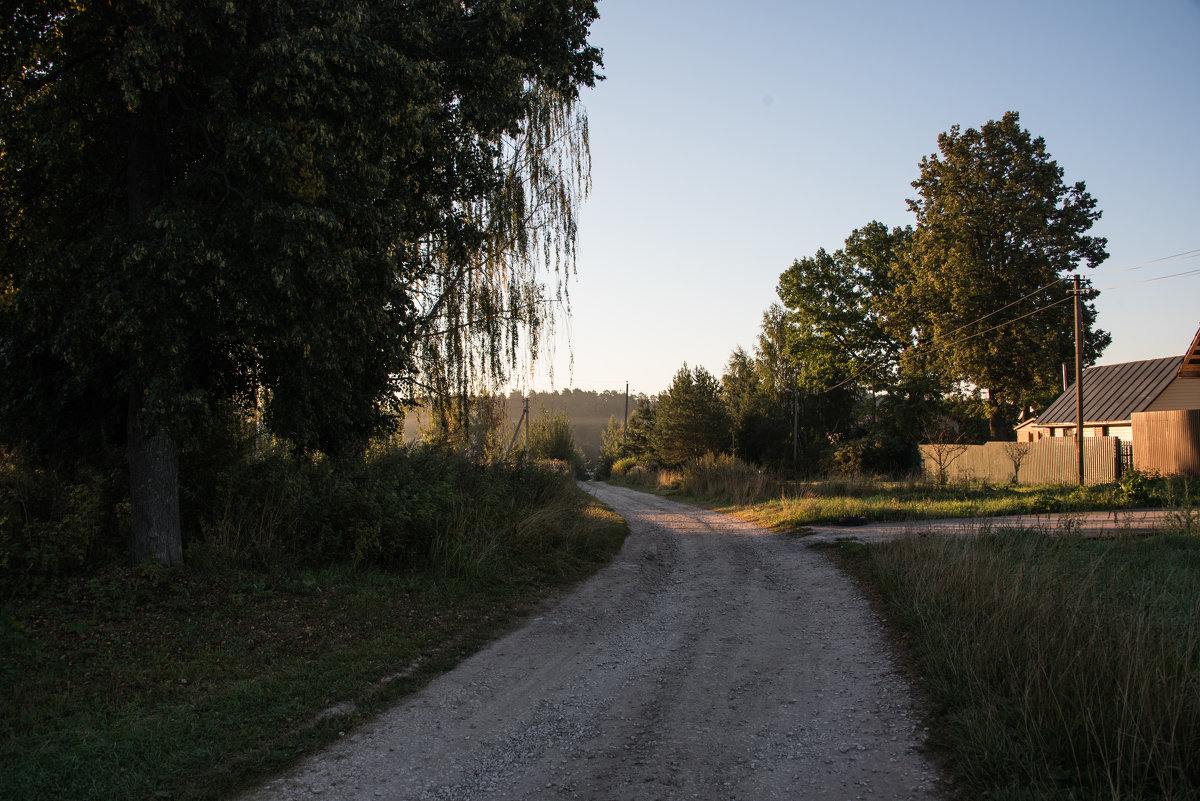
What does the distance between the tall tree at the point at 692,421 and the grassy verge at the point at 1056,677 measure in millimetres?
32044

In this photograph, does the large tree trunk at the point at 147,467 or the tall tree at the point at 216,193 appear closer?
the tall tree at the point at 216,193

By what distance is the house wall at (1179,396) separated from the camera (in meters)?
26.9

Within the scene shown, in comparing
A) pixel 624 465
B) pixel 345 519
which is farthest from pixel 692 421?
pixel 345 519

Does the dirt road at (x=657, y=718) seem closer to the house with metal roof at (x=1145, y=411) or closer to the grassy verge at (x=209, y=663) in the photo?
the grassy verge at (x=209, y=663)

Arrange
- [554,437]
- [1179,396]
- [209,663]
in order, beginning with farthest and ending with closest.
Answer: [554,437] < [1179,396] < [209,663]

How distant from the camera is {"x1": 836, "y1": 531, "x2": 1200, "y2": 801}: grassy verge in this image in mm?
3752

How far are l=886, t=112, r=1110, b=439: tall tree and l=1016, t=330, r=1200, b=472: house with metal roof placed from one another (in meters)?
1.90

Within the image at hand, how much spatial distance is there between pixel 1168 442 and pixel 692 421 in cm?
2154

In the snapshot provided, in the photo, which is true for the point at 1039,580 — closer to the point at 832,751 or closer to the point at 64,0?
the point at 832,751

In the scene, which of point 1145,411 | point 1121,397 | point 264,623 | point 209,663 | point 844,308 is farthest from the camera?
point 844,308

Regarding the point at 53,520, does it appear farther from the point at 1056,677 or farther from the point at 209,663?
the point at 1056,677

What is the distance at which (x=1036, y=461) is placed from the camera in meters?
28.0

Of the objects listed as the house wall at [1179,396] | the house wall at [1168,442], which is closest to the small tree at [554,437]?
the house wall at [1168,442]

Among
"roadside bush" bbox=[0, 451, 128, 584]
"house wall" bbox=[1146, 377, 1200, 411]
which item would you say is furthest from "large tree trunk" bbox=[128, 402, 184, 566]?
"house wall" bbox=[1146, 377, 1200, 411]
